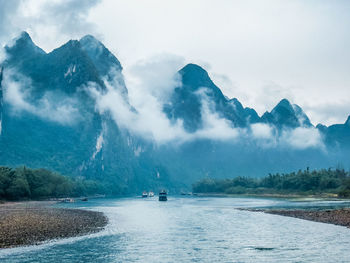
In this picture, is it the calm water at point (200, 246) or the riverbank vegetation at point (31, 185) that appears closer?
the calm water at point (200, 246)

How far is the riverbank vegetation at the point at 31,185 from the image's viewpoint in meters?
108

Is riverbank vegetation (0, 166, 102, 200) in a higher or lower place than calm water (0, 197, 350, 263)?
higher

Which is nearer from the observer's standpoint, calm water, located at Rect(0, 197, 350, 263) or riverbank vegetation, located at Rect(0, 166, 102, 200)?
calm water, located at Rect(0, 197, 350, 263)

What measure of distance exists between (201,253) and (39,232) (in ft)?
55.8

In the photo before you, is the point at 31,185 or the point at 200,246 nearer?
the point at 200,246

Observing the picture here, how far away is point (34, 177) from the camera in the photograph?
12575 cm

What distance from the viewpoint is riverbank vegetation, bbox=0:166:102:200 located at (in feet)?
355

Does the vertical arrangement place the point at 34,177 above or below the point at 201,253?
above

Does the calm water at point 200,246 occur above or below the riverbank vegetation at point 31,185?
below

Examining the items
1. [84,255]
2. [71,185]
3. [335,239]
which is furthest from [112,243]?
[71,185]

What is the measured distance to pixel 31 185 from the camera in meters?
125

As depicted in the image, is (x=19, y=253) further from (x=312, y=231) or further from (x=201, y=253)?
(x=312, y=231)

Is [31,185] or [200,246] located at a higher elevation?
[31,185]

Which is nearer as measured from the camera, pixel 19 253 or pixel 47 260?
pixel 47 260
